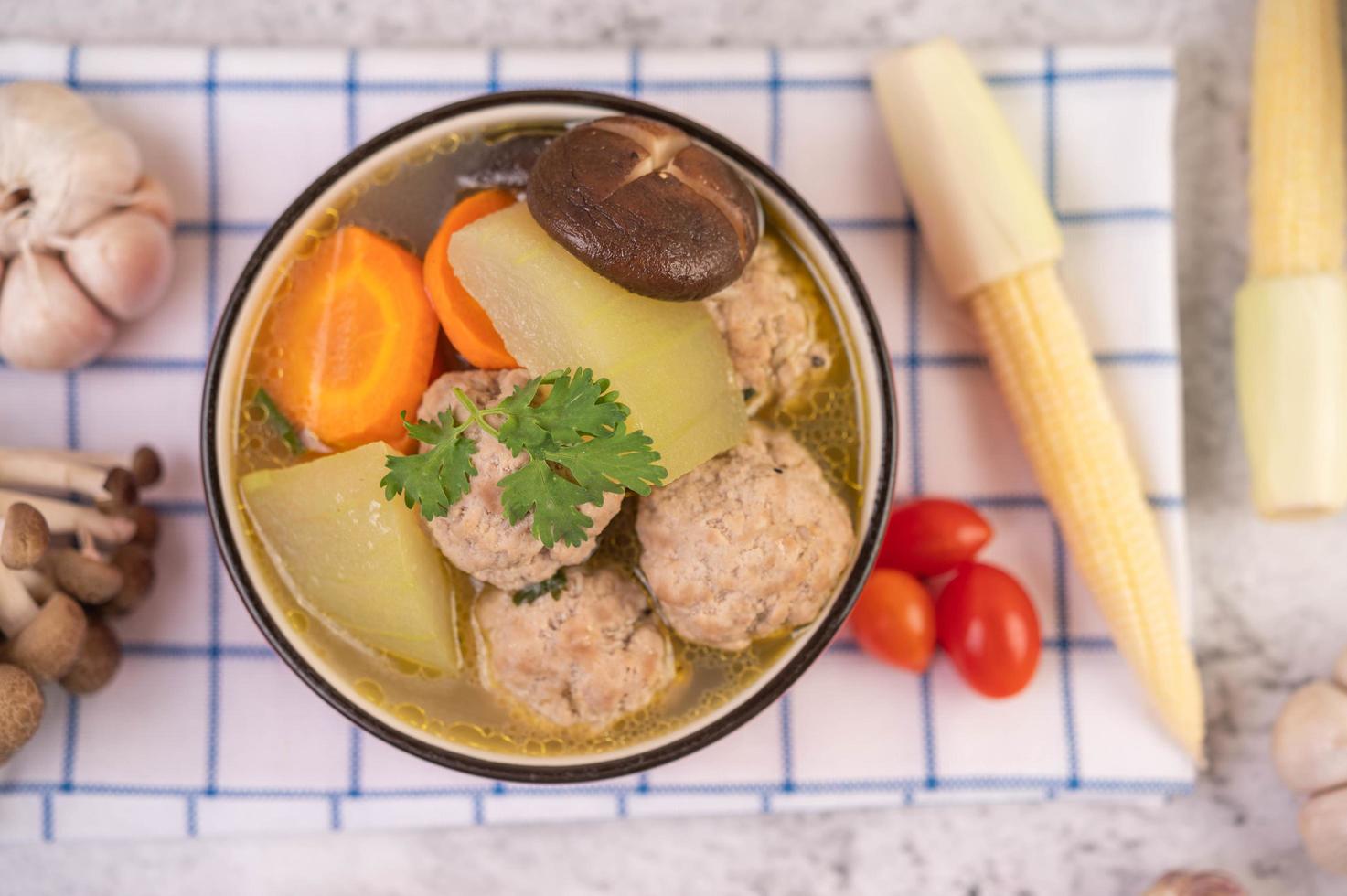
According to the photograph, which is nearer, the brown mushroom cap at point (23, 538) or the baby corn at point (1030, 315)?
the brown mushroom cap at point (23, 538)

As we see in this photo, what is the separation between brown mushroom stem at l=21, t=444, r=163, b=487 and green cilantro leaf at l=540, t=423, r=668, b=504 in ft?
3.31

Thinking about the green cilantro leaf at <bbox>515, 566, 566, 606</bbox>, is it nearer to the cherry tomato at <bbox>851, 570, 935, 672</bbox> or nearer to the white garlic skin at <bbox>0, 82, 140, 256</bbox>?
the cherry tomato at <bbox>851, 570, 935, 672</bbox>

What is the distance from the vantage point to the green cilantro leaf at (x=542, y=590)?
6.03 ft

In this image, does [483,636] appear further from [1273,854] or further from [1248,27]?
[1248,27]

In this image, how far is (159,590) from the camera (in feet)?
7.45

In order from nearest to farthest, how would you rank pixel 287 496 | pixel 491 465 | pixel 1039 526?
pixel 491 465 → pixel 287 496 → pixel 1039 526

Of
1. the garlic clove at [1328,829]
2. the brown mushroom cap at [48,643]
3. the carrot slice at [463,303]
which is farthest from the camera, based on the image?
the garlic clove at [1328,829]

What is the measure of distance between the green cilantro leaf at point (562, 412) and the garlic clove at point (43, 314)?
1.06 m

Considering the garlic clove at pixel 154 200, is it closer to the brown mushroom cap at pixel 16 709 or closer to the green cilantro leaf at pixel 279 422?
the green cilantro leaf at pixel 279 422

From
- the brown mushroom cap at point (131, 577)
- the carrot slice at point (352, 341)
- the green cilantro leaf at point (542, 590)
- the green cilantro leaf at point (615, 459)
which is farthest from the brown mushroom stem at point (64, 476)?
the green cilantro leaf at point (615, 459)

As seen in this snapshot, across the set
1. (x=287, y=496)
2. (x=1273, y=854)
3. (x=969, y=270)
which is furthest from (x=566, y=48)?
(x=1273, y=854)

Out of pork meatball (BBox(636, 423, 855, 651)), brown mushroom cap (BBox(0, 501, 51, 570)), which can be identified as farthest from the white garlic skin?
pork meatball (BBox(636, 423, 855, 651))

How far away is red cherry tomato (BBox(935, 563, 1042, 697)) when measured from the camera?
2145 millimetres

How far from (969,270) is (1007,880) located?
1.38 m
